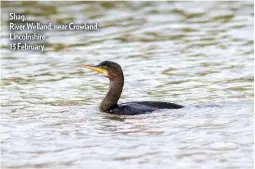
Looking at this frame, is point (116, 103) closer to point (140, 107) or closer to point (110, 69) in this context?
point (110, 69)

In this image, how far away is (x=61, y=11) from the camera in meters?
27.4

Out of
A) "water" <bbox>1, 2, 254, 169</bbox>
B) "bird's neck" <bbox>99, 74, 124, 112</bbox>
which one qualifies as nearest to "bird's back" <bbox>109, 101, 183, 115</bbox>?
"water" <bbox>1, 2, 254, 169</bbox>

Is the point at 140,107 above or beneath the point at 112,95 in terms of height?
beneath

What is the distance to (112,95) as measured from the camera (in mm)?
15172

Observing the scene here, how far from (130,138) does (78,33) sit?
477 inches

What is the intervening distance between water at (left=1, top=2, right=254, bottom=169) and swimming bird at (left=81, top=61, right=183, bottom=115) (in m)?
0.18

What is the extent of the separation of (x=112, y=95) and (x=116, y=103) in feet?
0.53

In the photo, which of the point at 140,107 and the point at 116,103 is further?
the point at 116,103

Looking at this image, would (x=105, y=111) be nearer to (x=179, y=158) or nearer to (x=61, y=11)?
(x=179, y=158)

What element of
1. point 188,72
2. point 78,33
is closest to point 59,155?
point 188,72

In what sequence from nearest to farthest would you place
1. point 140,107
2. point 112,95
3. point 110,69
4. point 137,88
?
point 140,107 < point 112,95 < point 110,69 < point 137,88

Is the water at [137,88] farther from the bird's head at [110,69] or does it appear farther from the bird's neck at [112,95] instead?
the bird's head at [110,69]

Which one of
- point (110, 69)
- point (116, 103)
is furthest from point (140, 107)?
point (110, 69)

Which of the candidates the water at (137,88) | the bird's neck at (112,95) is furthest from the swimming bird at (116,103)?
the water at (137,88)
